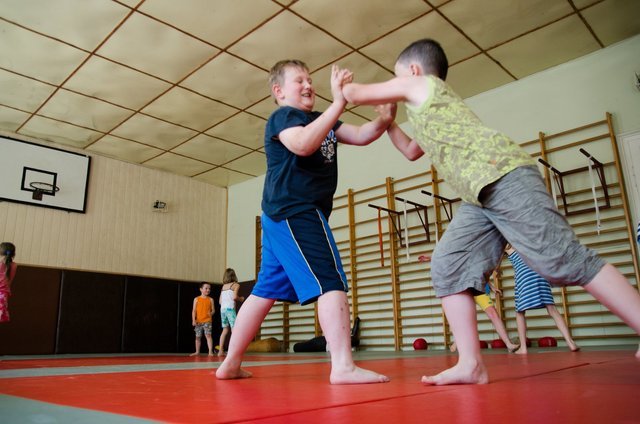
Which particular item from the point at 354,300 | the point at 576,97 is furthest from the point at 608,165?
the point at 354,300

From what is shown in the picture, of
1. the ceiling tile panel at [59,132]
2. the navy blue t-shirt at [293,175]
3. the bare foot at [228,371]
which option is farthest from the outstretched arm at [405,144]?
the ceiling tile panel at [59,132]

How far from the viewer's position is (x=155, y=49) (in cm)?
540

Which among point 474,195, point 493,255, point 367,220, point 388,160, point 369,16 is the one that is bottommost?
point 493,255

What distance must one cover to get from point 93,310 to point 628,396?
7.85 metres

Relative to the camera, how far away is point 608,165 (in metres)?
5.27

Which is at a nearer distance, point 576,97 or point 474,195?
point 474,195

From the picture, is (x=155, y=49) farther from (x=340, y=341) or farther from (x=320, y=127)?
(x=340, y=341)

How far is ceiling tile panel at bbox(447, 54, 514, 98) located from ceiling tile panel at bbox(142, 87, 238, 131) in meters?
3.05

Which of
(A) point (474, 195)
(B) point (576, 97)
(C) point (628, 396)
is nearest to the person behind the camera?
(C) point (628, 396)

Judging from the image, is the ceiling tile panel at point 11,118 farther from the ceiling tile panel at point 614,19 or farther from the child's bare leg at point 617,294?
the child's bare leg at point 617,294

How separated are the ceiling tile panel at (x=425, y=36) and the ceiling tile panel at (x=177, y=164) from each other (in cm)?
432

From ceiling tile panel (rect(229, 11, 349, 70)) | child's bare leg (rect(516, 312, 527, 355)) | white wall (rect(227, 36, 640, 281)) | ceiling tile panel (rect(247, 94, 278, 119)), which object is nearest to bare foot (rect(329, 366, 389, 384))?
child's bare leg (rect(516, 312, 527, 355))

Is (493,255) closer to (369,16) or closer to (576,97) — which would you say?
(369,16)

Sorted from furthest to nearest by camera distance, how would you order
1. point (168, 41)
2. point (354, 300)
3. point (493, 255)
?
point (354, 300)
point (168, 41)
point (493, 255)
